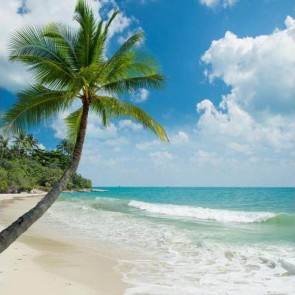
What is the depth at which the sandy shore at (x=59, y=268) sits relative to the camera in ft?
22.4

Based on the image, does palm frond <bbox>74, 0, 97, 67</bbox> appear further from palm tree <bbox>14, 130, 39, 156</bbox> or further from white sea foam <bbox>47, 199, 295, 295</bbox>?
palm tree <bbox>14, 130, 39, 156</bbox>

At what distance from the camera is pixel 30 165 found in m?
65.3

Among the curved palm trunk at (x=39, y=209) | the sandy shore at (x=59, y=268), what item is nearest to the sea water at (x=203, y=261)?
the sandy shore at (x=59, y=268)

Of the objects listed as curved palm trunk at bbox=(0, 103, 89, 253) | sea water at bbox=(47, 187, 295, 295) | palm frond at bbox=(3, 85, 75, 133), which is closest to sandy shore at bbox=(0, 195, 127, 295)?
sea water at bbox=(47, 187, 295, 295)

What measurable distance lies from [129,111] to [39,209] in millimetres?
2859

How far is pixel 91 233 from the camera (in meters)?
15.3

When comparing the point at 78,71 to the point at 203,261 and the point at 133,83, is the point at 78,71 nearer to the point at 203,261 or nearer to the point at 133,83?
the point at 133,83

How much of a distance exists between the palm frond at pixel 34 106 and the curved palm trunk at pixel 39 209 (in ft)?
2.16

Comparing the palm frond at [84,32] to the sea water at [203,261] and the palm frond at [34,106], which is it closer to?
the palm frond at [34,106]

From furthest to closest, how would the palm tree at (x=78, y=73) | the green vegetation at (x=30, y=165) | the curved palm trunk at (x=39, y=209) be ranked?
1. the green vegetation at (x=30, y=165)
2. the palm tree at (x=78, y=73)
3. the curved palm trunk at (x=39, y=209)

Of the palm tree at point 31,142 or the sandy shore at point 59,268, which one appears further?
the palm tree at point 31,142

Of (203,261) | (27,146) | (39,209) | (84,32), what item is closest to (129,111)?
(84,32)

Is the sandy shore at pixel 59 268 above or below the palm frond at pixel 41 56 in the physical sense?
below

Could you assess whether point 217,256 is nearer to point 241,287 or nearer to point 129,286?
point 241,287
